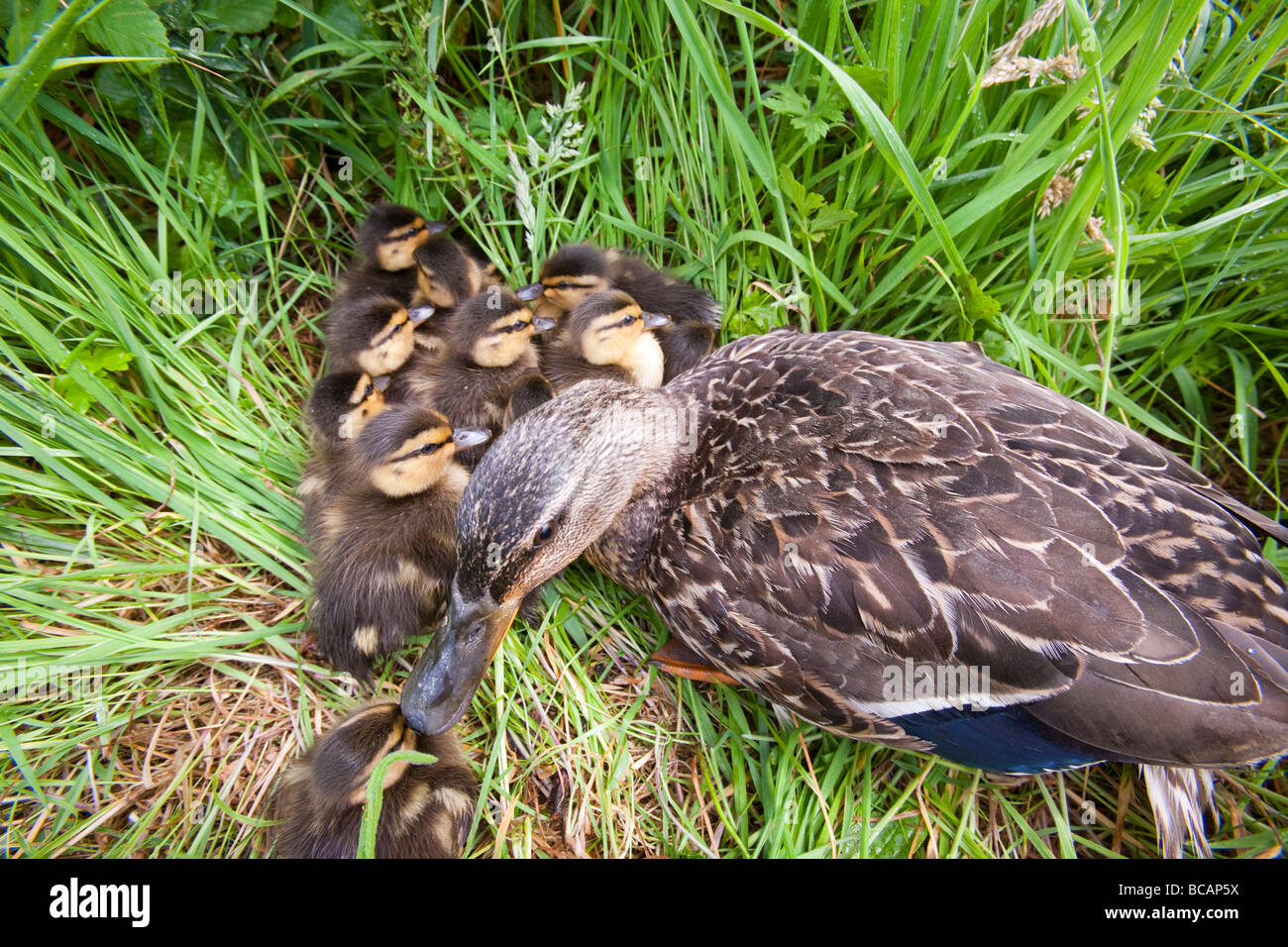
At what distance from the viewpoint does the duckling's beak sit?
1.78 meters

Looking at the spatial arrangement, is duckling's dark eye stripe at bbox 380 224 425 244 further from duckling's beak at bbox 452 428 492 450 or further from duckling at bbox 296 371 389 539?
duckling's beak at bbox 452 428 492 450

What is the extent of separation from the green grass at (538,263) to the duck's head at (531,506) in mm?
237

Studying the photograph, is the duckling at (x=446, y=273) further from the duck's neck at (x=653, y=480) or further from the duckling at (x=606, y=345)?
the duck's neck at (x=653, y=480)

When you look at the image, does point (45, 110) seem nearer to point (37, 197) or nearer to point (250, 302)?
point (37, 197)

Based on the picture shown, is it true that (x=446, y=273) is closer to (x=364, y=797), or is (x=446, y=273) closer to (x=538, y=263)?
(x=538, y=263)

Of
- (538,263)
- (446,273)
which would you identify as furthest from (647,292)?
(446,273)

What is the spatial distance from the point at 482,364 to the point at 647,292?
50 cm

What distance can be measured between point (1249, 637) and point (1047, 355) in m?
0.75

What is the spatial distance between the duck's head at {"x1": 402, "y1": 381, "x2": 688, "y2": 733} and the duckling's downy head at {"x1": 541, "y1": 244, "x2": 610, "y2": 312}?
0.47 metres

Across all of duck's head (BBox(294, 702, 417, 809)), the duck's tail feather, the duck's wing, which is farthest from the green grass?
the duck's wing

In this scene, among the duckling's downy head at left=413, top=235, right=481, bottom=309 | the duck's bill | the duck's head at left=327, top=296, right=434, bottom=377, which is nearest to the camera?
the duck's bill

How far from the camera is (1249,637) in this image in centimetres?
129
